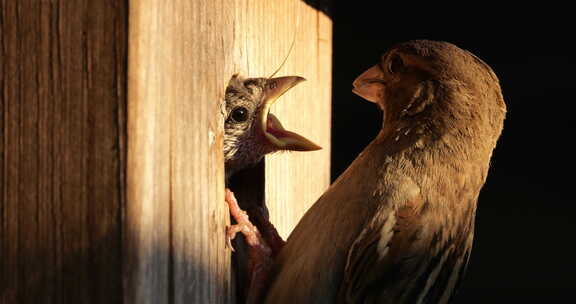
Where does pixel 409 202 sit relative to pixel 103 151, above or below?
below

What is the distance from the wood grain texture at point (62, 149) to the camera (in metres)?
1.31

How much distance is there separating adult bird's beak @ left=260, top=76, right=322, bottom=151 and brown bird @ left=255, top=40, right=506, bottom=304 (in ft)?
0.49

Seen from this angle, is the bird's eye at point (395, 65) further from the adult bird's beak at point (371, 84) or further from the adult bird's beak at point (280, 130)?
the adult bird's beak at point (280, 130)

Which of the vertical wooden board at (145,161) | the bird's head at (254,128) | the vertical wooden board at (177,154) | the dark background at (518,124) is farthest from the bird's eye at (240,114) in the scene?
the dark background at (518,124)

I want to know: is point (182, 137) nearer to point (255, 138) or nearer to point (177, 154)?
point (177, 154)

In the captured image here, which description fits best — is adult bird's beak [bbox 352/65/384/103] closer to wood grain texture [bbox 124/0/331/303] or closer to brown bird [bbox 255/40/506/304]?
brown bird [bbox 255/40/506/304]

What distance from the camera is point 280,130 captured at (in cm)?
210

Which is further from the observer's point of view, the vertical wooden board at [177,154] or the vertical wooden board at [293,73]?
the vertical wooden board at [293,73]

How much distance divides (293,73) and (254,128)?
408mm

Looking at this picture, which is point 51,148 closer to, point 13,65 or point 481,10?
point 13,65

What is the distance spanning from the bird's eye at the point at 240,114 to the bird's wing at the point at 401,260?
437 mm

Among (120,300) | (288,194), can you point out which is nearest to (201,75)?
(120,300)

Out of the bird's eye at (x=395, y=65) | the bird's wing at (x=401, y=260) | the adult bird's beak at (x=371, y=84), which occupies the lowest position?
the bird's wing at (x=401, y=260)

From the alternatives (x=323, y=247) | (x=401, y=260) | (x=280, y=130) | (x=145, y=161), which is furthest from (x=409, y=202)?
(x=145, y=161)
